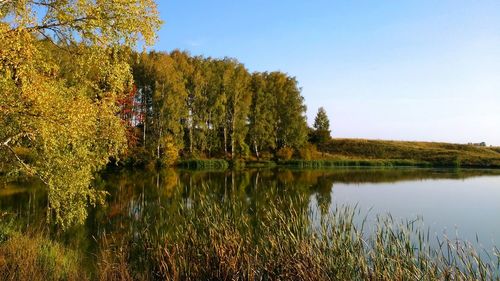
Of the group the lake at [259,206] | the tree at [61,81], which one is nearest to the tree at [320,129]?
the lake at [259,206]

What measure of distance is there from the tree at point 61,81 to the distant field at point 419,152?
5809 cm

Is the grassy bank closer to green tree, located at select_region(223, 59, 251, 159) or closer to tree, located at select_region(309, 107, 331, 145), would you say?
green tree, located at select_region(223, 59, 251, 159)

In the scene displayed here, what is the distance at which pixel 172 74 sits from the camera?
5200 centimetres

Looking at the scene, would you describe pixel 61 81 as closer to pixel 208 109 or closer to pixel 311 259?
pixel 311 259

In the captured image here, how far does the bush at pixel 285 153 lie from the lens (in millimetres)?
62625

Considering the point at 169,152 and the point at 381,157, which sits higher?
the point at 169,152

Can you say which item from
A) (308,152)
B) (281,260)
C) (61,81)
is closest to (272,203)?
(281,260)

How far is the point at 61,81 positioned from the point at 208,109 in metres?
45.6

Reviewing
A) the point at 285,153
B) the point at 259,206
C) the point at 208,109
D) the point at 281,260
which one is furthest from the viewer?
the point at 285,153

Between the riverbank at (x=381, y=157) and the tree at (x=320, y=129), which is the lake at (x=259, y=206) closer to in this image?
the riverbank at (x=381, y=157)

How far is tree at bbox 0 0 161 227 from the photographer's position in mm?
8125

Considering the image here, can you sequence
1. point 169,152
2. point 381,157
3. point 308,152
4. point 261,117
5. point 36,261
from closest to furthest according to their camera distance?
point 36,261
point 169,152
point 261,117
point 308,152
point 381,157

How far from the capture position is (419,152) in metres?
70.1

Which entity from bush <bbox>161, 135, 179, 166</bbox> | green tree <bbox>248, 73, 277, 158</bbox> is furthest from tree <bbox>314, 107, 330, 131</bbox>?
bush <bbox>161, 135, 179, 166</bbox>
